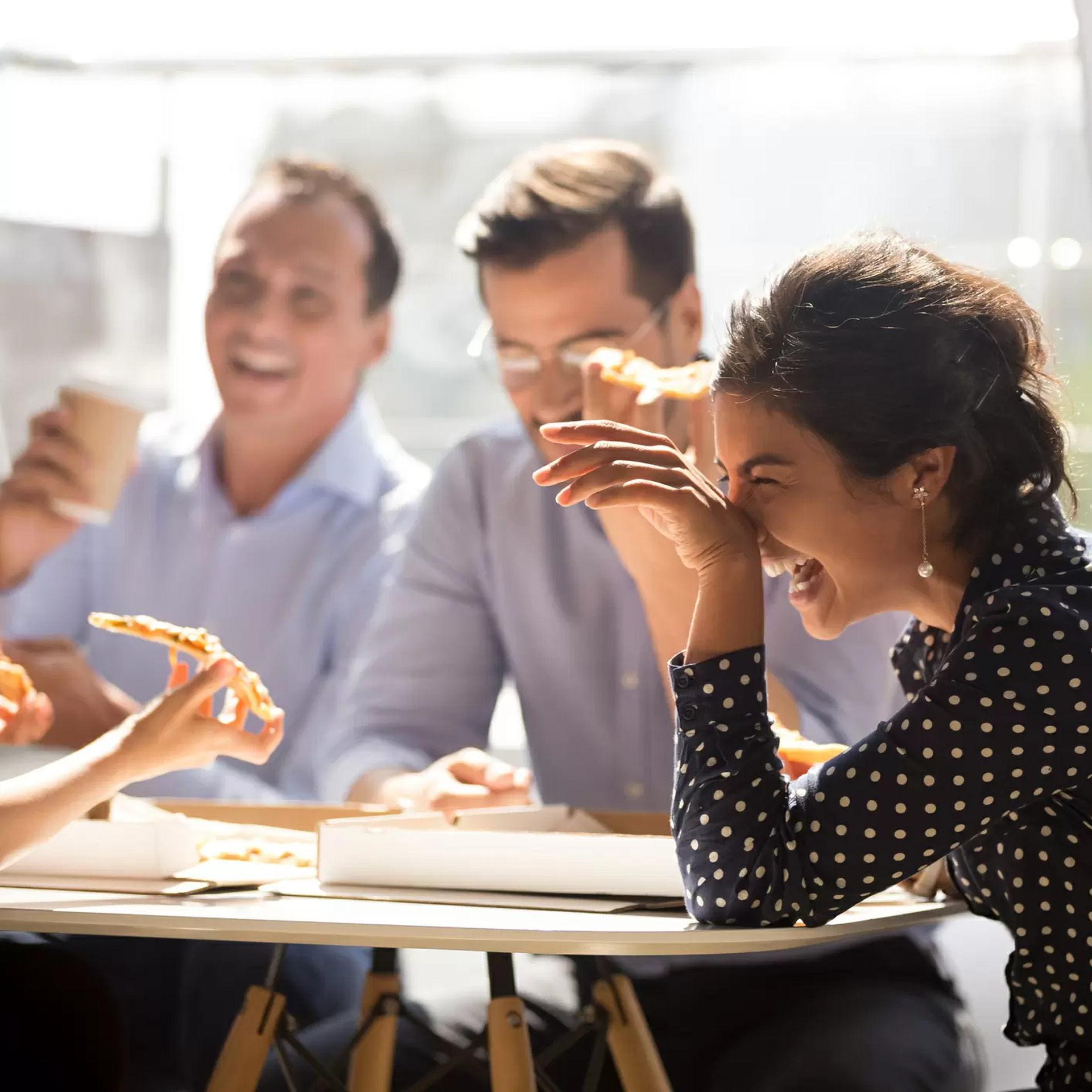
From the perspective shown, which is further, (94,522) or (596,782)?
(94,522)

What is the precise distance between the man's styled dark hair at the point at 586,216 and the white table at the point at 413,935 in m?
1.21

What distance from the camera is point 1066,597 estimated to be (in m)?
1.02

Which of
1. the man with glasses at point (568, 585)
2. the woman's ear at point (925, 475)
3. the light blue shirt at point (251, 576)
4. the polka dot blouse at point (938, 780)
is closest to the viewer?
the polka dot blouse at point (938, 780)

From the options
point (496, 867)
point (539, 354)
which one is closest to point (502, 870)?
point (496, 867)

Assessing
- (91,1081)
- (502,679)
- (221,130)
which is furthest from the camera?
(221,130)

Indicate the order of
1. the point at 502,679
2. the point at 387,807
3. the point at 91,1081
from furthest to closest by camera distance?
1. the point at 502,679
2. the point at 387,807
3. the point at 91,1081

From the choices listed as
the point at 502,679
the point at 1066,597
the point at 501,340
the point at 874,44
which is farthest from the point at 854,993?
the point at 874,44

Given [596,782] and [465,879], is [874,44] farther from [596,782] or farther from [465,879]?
[465,879]

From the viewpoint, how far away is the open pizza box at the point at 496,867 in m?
1.15

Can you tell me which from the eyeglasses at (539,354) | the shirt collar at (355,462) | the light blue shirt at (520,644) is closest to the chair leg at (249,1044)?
the light blue shirt at (520,644)

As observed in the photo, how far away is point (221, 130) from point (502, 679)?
1.20 meters

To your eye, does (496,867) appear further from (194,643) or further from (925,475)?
(925,475)

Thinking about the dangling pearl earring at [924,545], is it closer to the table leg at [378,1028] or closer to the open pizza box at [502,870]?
the open pizza box at [502,870]

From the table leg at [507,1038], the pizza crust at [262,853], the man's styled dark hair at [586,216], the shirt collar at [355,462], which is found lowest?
the table leg at [507,1038]
